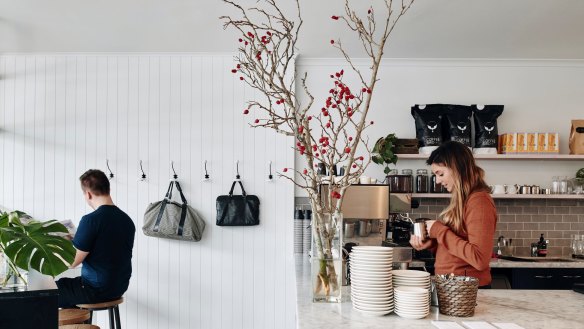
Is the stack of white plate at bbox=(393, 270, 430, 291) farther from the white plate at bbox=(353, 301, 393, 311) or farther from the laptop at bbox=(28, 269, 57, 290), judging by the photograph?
the laptop at bbox=(28, 269, 57, 290)

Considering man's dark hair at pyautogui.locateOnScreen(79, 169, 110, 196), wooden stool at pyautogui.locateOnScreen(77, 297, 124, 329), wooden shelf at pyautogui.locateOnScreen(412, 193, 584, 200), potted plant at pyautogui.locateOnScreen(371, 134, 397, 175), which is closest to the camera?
wooden stool at pyautogui.locateOnScreen(77, 297, 124, 329)

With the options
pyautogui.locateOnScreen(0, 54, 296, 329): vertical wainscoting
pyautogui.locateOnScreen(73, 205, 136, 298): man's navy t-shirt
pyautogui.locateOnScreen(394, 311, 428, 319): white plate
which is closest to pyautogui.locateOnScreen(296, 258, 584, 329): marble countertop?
pyautogui.locateOnScreen(394, 311, 428, 319): white plate

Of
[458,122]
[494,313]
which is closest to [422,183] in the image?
[458,122]

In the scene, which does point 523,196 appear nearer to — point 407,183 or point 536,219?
point 536,219

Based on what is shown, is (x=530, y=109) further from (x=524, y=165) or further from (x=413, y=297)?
(x=413, y=297)

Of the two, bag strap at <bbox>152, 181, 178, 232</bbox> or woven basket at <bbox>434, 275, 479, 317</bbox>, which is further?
bag strap at <bbox>152, 181, 178, 232</bbox>

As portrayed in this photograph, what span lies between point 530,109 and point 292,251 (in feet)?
8.39

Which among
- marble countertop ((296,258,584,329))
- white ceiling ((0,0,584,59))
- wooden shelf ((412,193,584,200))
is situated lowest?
marble countertop ((296,258,584,329))

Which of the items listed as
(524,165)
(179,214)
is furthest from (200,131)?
(524,165)

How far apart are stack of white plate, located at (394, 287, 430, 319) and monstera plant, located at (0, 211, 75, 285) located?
1315 millimetres

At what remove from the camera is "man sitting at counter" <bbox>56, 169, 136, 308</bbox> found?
3.61 meters

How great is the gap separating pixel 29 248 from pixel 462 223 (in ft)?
6.13

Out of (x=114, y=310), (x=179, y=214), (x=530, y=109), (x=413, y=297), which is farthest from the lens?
(x=530, y=109)

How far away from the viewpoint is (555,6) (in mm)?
3838
